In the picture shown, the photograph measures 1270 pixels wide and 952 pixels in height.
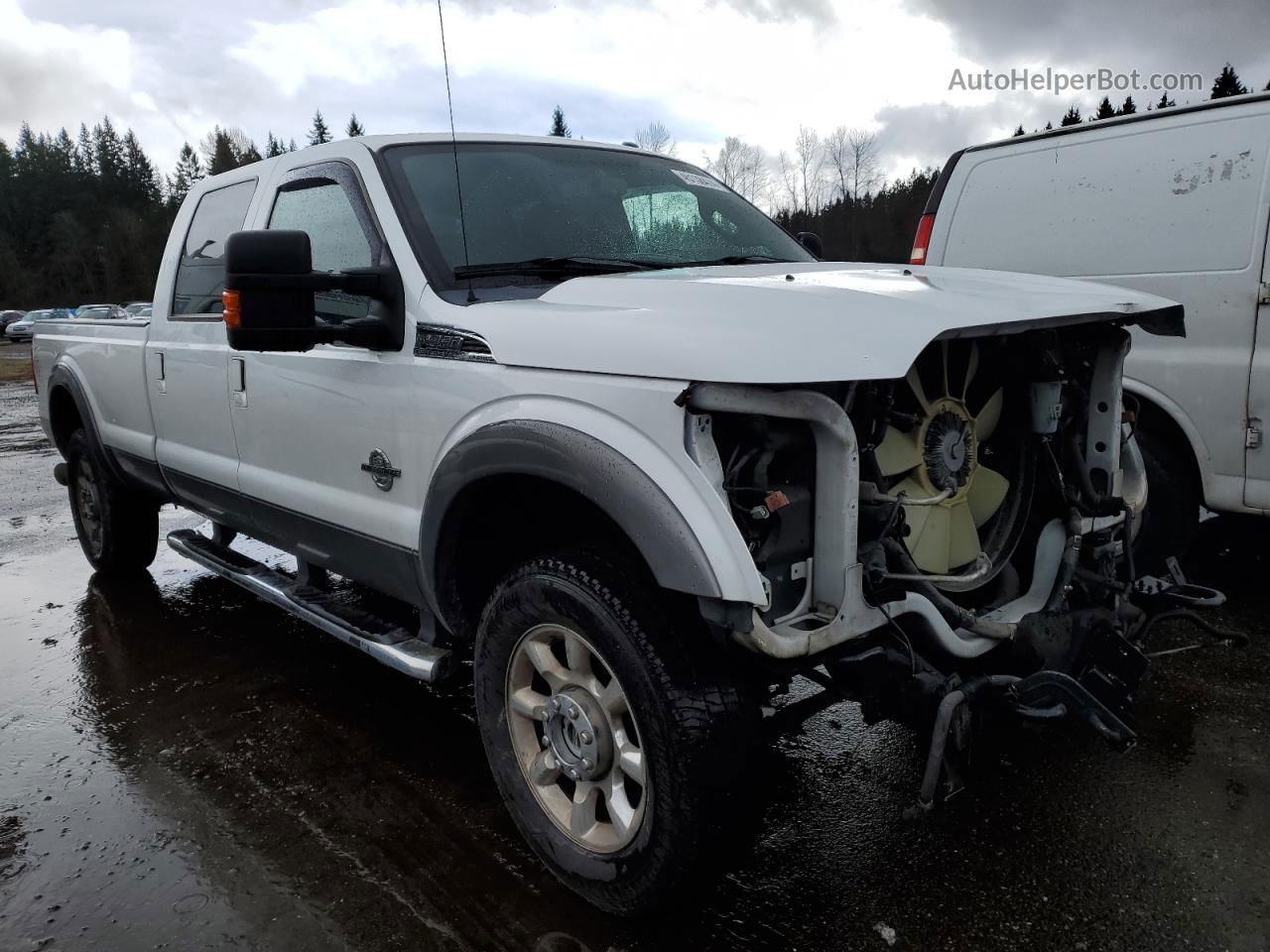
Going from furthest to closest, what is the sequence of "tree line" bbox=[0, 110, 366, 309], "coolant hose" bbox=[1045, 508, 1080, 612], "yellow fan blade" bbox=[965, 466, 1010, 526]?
"tree line" bbox=[0, 110, 366, 309], "yellow fan blade" bbox=[965, 466, 1010, 526], "coolant hose" bbox=[1045, 508, 1080, 612]

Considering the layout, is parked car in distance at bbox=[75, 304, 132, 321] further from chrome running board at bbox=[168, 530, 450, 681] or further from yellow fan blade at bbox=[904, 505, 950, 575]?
yellow fan blade at bbox=[904, 505, 950, 575]

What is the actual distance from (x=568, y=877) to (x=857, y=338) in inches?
60.3

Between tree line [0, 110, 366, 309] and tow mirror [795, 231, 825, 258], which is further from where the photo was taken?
tree line [0, 110, 366, 309]

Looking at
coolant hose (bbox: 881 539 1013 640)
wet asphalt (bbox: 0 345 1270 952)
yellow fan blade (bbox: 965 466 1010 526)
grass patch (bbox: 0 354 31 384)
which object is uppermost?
yellow fan blade (bbox: 965 466 1010 526)

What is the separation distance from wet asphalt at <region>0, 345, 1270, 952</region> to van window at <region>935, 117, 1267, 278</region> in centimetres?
174

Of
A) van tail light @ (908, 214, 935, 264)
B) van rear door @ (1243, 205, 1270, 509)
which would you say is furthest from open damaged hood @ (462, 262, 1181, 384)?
van tail light @ (908, 214, 935, 264)

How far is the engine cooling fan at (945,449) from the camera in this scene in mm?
2410

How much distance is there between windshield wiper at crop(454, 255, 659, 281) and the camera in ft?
9.30

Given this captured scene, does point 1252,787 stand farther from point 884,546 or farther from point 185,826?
point 185,826

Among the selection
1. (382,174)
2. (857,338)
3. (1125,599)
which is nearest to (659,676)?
(857,338)

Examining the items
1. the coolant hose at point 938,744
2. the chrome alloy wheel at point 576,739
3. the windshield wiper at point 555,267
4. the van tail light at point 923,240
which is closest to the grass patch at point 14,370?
the van tail light at point 923,240

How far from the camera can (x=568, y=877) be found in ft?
7.88

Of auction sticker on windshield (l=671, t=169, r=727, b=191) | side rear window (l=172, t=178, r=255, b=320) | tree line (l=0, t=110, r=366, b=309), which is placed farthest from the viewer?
tree line (l=0, t=110, r=366, b=309)

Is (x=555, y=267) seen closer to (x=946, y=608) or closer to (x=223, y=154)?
(x=946, y=608)
